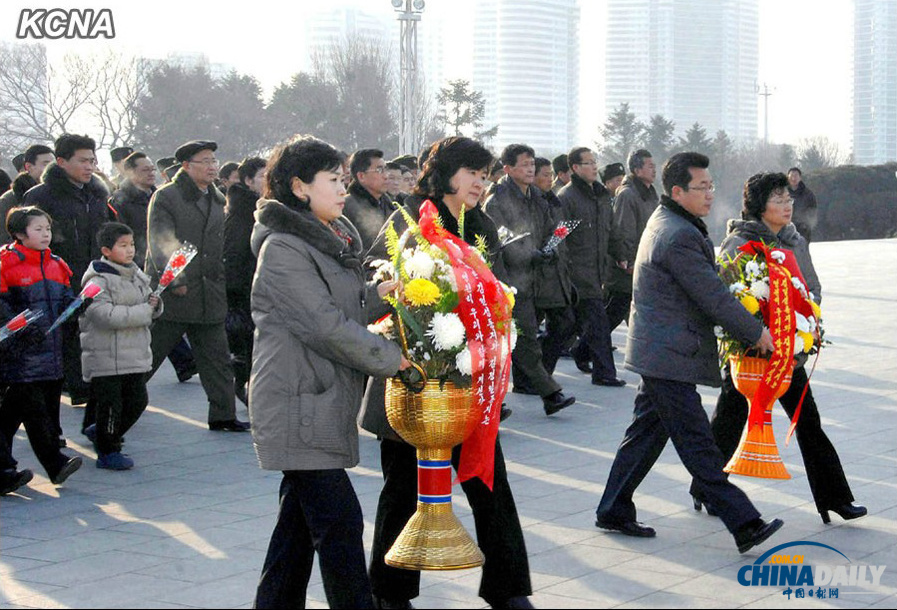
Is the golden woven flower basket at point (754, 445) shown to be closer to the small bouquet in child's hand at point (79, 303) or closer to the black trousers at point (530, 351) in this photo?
the black trousers at point (530, 351)

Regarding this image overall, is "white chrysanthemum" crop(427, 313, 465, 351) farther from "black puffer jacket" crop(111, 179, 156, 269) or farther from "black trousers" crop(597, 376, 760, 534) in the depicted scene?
"black puffer jacket" crop(111, 179, 156, 269)

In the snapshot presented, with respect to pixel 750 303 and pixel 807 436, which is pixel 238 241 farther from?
pixel 807 436

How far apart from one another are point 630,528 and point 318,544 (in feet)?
7.52

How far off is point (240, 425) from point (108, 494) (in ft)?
6.48

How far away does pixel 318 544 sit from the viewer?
15.1 feet

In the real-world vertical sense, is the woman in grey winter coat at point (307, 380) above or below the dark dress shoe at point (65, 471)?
above

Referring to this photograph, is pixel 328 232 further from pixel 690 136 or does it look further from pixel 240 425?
pixel 690 136

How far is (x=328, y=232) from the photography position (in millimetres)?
4672

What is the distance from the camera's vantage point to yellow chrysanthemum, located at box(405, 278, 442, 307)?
16.2 ft

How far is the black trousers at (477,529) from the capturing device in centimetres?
515

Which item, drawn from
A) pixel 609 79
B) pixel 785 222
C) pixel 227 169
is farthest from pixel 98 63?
pixel 609 79

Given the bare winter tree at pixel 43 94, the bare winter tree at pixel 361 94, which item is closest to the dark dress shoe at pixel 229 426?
the bare winter tree at pixel 43 94

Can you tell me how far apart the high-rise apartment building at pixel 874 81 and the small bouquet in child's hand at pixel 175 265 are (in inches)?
3904

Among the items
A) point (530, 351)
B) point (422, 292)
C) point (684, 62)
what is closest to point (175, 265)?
point (530, 351)
